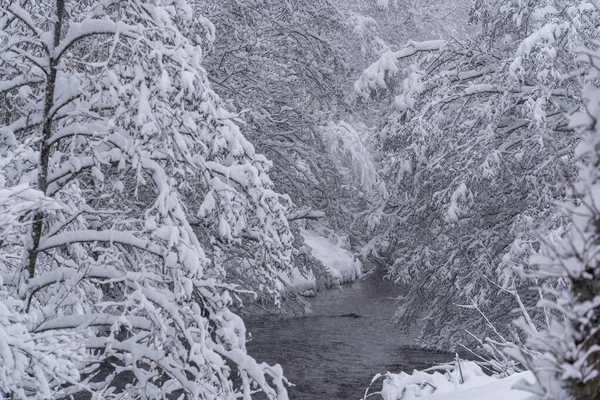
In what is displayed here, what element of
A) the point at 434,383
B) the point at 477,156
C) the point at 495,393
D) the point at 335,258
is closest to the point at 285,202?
the point at 477,156

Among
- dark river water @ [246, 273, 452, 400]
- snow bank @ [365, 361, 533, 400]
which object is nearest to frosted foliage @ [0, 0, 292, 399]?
snow bank @ [365, 361, 533, 400]

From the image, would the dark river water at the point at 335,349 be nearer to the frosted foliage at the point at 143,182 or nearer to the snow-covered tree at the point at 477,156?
the snow-covered tree at the point at 477,156

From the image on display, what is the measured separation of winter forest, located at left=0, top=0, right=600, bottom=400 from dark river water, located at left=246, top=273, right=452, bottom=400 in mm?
66

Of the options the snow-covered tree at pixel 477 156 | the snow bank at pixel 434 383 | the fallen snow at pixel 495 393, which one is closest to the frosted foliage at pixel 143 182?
Answer: the snow bank at pixel 434 383

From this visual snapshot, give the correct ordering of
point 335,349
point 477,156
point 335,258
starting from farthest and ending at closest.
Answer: point 335,258 → point 335,349 → point 477,156

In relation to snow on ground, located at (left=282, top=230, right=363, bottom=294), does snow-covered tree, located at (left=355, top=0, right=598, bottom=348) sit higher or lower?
higher

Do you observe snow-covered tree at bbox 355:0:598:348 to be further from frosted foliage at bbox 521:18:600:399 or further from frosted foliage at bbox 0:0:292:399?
frosted foliage at bbox 521:18:600:399

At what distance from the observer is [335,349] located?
13.8m

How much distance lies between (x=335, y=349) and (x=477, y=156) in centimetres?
518

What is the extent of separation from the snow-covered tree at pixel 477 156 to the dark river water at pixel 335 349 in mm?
1246

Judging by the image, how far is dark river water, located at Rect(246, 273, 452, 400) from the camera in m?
11.8

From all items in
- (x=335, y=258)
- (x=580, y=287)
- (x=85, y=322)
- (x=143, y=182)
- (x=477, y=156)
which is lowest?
(x=335, y=258)

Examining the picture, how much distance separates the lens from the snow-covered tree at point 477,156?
943cm

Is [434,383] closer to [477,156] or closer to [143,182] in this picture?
[143,182]
